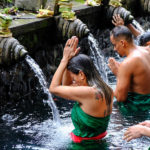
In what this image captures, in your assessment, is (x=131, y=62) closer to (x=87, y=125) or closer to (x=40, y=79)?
(x=87, y=125)

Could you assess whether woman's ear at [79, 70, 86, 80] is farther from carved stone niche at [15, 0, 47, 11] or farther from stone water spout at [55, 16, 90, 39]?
carved stone niche at [15, 0, 47, 11]

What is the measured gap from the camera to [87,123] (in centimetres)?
373

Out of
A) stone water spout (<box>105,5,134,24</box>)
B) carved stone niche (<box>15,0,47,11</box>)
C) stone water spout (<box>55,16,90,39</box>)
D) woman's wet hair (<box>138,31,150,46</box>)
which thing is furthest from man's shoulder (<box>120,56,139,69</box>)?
stone water spout (<box>105,5,134,24</box>)

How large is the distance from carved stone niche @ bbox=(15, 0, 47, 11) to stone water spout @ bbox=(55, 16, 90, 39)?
1.66 feet

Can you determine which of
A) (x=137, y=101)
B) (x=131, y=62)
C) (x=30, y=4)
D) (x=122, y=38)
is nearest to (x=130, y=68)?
(x=131, y=62)

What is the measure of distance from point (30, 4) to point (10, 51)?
2.37m

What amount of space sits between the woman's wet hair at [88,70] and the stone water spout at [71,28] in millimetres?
2895

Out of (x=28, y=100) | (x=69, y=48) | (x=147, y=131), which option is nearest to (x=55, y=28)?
(x=28, y=100)

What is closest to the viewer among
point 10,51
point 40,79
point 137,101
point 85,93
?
point 85,93

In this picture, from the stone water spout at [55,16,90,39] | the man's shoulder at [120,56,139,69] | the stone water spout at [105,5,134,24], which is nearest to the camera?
the man's shoulder at [120,56,139,69]

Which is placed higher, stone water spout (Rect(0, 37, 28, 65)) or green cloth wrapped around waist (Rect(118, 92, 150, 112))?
stone water spout (Rect(0, 37, 28, 65))

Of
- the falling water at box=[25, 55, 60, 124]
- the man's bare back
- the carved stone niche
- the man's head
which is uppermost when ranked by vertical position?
the carved stone niche

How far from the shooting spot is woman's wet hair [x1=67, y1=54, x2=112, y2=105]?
3605mm

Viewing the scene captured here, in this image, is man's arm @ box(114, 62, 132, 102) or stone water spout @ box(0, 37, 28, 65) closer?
man's arm @ box(114, 62, 132, 102)
